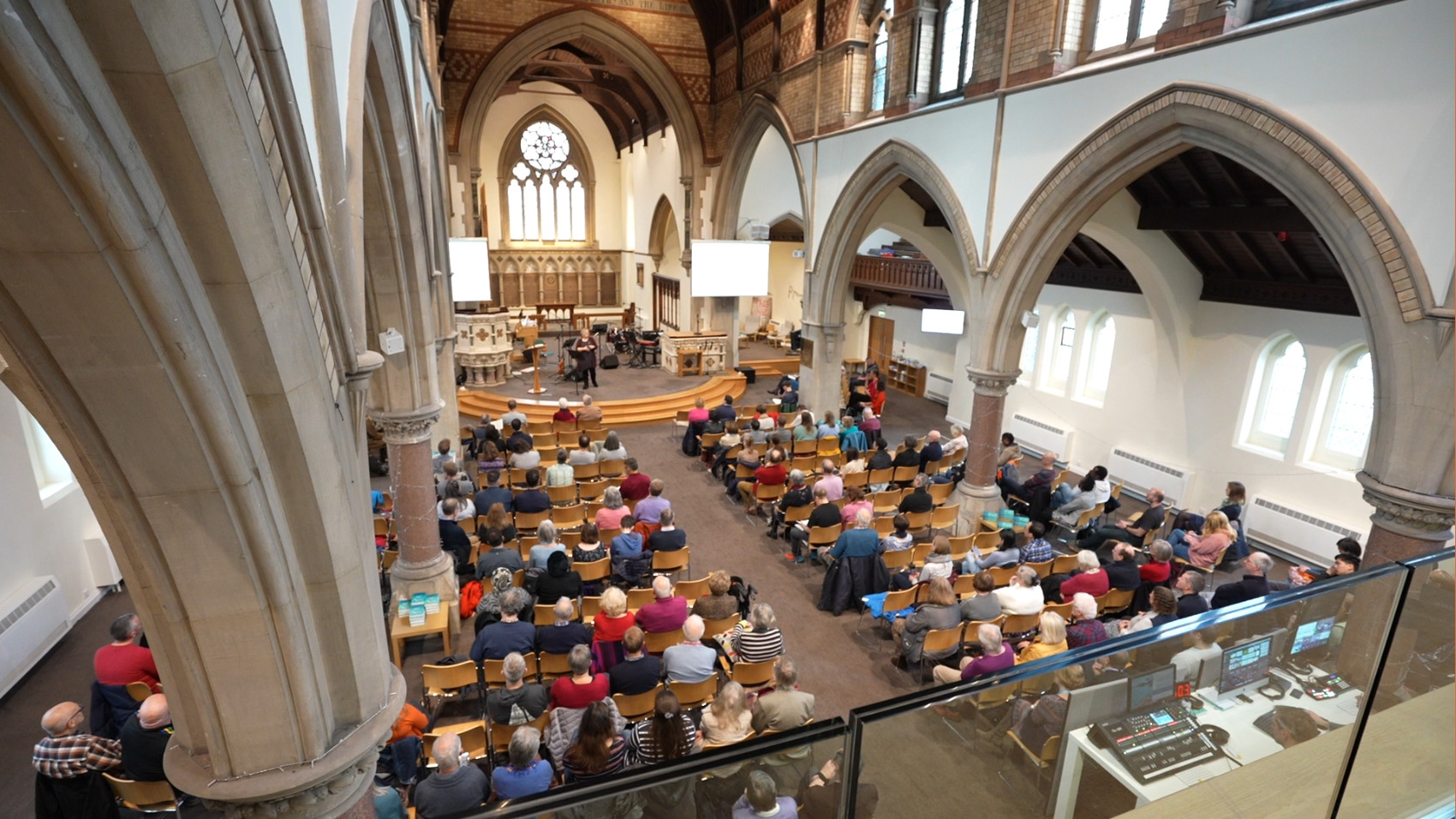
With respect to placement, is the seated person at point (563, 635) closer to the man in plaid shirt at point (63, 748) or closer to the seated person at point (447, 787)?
the seated person at point (447, 787)

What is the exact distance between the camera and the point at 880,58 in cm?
1130

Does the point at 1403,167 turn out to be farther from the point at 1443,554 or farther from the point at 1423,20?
the point at 1443,554

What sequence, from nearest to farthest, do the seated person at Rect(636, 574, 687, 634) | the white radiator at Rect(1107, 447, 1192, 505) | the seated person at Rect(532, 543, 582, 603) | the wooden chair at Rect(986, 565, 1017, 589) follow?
the seated person at Rect(636, 574, 687, 634), the seated person at Rect(532, 543, 582, 603), the wooden chair at Rect(986, 565, 1017, 589), the white radiator at Rect(1107, 447, 1192, 505)

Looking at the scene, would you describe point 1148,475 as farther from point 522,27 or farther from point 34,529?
point 522,27

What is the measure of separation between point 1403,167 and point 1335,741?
4730 millimetres

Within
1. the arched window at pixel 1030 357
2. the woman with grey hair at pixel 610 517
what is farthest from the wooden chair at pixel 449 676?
the arched window at pixel 1030 357

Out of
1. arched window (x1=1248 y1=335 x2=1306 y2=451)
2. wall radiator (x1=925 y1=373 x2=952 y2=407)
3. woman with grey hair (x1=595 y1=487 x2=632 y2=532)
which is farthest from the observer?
wall radiator (x1=925 y1=373 x2=952 y2=407)

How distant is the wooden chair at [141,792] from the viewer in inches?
151

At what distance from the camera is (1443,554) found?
244 centimetres

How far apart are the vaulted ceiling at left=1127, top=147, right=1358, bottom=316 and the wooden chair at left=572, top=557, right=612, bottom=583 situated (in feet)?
25.7

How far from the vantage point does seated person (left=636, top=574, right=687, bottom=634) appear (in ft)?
18.0

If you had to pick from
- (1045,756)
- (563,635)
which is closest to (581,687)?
(563,635)

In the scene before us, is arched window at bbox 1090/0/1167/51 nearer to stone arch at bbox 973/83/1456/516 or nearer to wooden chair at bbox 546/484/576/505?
stone arch at bbox 973/83/1456/516

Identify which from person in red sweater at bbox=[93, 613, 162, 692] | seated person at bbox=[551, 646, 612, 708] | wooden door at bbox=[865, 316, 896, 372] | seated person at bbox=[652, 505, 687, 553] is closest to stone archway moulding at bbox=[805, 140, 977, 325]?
seated person at bbox=[652, 505, 687, 553]
